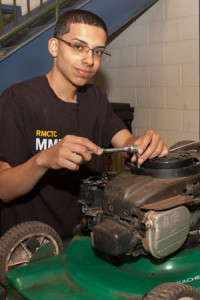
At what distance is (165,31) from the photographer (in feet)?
10.5

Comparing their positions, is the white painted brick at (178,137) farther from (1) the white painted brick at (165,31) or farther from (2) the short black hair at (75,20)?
(2) the short black hair at (75,20)

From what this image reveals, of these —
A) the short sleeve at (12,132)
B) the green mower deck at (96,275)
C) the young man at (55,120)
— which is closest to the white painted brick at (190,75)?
the young man at (55,120)

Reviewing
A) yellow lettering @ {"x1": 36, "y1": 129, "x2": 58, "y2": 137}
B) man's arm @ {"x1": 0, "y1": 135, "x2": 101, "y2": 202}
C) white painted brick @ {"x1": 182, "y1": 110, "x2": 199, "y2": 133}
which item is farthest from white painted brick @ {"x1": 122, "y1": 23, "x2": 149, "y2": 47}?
man's arm @ {"x1": 0, "y1": 135, "x2": 101, "y2": 202}

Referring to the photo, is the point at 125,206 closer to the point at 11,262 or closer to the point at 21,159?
the point at 11,262

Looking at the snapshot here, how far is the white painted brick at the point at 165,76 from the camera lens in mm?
3162

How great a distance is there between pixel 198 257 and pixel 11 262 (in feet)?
1.76

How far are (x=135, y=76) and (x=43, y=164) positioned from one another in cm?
242

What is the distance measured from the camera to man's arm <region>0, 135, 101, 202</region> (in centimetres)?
111

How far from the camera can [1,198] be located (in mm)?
1481

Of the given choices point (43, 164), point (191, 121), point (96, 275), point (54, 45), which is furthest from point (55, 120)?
point (191, 121)

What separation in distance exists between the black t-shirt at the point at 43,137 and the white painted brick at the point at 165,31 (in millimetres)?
1733

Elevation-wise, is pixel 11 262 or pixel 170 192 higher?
pixel 170 192

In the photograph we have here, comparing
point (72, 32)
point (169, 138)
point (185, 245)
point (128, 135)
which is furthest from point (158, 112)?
point (185, 245)

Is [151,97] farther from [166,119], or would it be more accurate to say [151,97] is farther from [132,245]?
[132,245]
